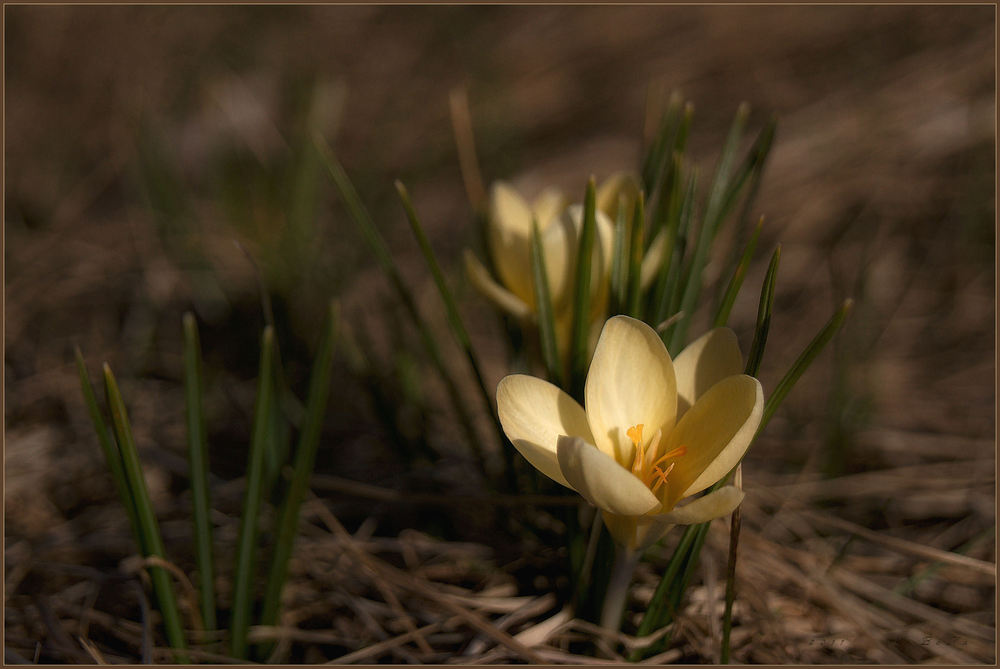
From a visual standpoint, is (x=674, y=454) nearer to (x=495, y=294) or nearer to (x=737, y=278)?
(x=737, y=278)

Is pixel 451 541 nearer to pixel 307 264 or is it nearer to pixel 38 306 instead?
pixel 307 264

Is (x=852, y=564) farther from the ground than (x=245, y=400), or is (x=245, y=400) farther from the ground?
(x=245, y=400)

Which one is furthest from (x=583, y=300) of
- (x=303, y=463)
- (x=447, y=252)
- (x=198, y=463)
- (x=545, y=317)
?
(x=447, y=252)

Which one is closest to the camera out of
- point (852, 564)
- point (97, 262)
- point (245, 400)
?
point (852, 564)

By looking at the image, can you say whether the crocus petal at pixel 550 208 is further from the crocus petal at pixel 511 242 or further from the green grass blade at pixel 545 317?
the green grass blade at pixel 545 317

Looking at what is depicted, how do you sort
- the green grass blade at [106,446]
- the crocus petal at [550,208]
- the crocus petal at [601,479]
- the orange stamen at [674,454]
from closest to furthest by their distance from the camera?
the crocus petal at [601,479], the orange stamen at [674,454], the green grass blade at [106,446], the crocus petal at [550,208]

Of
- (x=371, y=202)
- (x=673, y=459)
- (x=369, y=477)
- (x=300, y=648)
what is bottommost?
(x=300, y=648)

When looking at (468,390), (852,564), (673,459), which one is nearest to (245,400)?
(468,390)

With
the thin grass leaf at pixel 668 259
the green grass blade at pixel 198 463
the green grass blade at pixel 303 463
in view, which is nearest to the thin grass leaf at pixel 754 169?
the thin grass leaf at pixel 668 259
